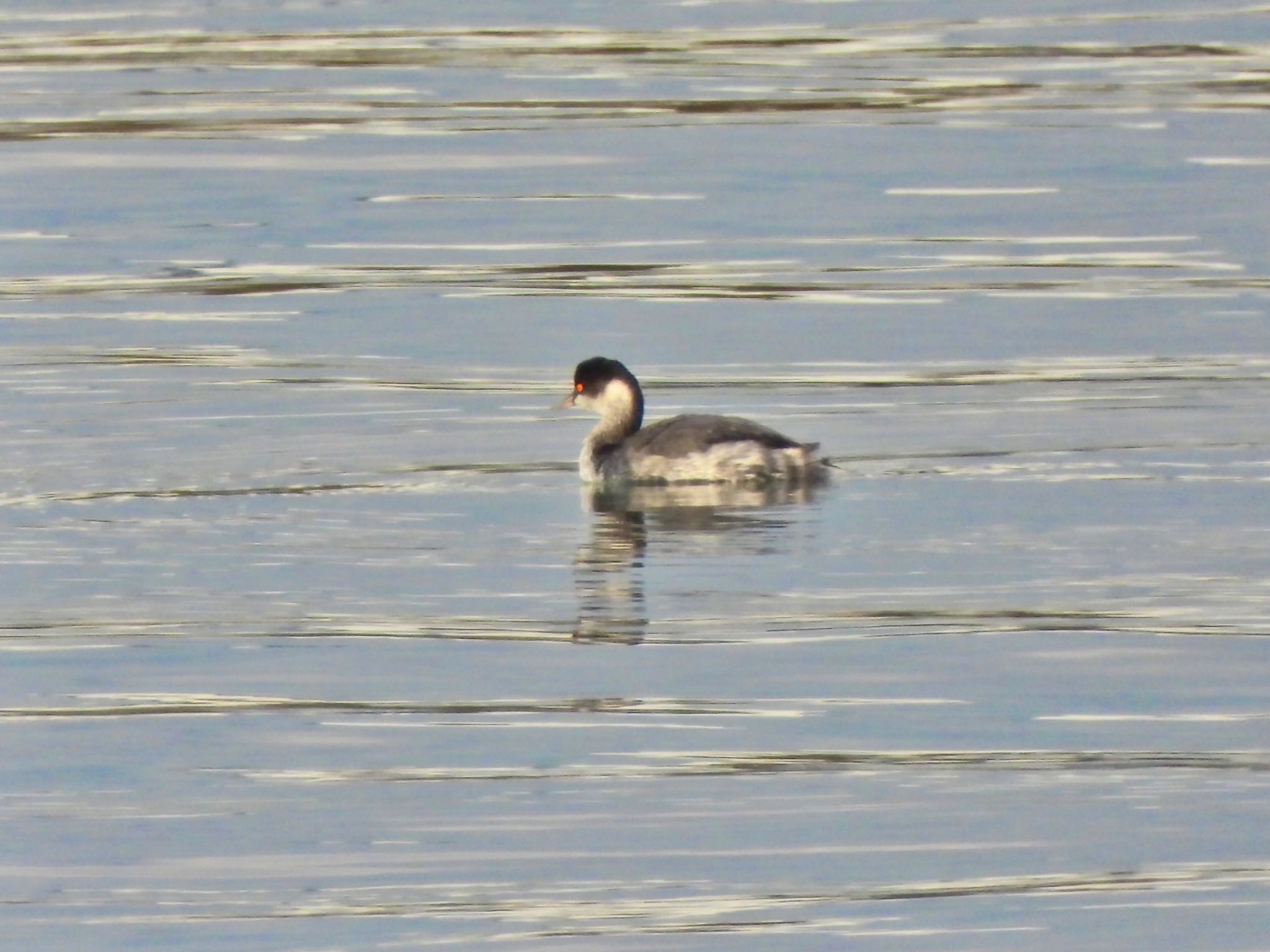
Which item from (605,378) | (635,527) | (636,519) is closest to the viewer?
(635,527)

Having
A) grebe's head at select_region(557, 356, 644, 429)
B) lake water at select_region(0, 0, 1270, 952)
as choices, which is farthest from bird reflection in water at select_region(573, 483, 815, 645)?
grebe's head at select_region(557, 356, 644, 429)

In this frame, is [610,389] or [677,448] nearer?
[677,448]

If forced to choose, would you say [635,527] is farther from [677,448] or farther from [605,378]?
[605,378]

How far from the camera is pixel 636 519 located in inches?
529

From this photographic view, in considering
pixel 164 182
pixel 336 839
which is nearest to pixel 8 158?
pixel 164 182

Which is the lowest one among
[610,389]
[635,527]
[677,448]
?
[635,527]

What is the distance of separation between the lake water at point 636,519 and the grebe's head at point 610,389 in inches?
18.4

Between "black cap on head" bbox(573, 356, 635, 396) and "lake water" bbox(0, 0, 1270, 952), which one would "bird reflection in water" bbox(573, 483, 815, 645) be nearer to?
"lake water" bbox(0, 0, 1270, 952)

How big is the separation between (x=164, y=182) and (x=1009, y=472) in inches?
429

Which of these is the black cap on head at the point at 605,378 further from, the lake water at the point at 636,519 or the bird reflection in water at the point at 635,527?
the bird reflection in water at the point at 635,527

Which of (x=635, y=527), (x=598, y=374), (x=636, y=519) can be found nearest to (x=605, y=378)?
(x=598, y=374)

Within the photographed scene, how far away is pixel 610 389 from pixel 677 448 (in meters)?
1.06

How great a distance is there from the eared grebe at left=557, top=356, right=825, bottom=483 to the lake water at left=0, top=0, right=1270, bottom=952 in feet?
0.49

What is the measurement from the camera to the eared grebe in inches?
542
